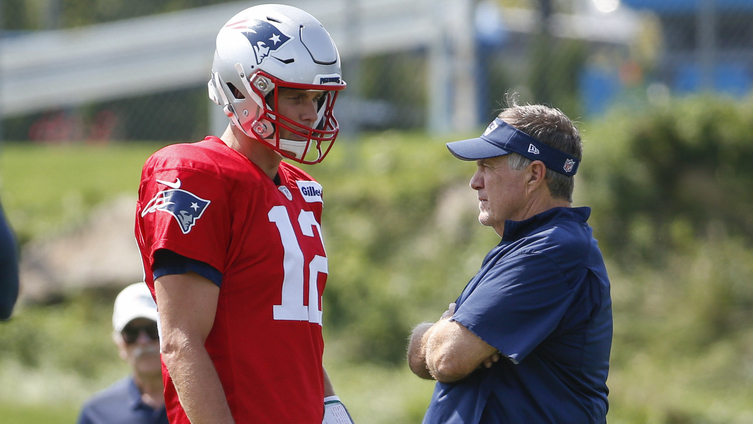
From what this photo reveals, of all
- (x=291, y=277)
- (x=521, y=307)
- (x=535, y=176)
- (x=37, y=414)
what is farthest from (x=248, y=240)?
(x=37, y=414)

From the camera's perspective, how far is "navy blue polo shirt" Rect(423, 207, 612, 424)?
9.14ft

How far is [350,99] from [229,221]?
670 centimetres

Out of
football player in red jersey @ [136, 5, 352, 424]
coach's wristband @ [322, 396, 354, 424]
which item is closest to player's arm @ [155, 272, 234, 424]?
football player in red jersey @ [136, 5, 352, 424]

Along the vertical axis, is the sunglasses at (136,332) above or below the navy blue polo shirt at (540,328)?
below

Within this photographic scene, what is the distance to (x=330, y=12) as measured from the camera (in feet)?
32.6

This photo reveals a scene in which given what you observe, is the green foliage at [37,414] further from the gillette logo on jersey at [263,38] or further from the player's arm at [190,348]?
the gillette logo on jersey at [263,38]

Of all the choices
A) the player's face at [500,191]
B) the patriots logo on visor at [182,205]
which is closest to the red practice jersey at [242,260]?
the patriots logo on visor at [182,205]

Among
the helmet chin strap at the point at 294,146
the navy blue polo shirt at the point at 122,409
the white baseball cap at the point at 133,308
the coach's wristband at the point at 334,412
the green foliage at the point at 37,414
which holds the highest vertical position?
the helmet chin strap at the point at 294,146

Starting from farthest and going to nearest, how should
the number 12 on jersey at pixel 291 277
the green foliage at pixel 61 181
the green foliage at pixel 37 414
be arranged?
the green foliage at pixel 61 181 < the green foliage at pixel 37 414 < the number 12 on jersey at pixel 291 277

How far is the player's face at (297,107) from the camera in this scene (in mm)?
2711

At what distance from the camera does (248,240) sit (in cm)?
253

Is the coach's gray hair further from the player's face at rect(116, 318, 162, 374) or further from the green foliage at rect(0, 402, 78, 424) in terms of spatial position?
the green foliage at rect(0, 402, 78, 424)

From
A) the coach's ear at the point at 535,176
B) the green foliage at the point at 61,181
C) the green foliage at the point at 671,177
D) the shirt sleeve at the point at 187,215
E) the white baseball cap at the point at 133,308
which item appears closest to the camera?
the shirt sleeve at the point at 187,215

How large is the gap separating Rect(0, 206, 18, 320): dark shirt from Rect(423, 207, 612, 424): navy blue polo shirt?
59.0 inches
